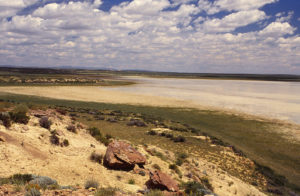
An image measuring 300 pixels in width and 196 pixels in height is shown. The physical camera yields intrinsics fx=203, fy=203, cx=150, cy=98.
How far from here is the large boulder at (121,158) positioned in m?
11.5

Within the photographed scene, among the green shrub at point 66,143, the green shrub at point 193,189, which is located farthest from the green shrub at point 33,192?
the green shrub at point 193,189

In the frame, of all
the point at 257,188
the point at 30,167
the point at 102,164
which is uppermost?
the point at 30,167

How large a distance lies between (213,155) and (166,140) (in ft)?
18.0

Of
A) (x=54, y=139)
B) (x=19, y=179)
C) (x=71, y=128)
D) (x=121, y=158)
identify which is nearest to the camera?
(x=19, y=179)

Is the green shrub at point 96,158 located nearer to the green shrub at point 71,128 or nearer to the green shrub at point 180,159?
the green shrub at point 71,128

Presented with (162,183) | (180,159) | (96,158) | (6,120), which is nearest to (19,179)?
(96,158)

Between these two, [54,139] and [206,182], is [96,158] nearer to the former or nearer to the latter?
[54,139]

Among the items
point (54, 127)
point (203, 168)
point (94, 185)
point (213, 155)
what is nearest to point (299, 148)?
point (213, 155)

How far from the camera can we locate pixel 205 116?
124 ft

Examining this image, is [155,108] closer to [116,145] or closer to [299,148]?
[299,148]

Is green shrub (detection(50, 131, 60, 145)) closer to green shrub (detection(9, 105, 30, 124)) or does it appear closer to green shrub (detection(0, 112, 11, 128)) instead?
green shrub (detection(9, 105, 30, 124))

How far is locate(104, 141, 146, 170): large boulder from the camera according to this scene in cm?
1151

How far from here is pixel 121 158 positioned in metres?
11.7

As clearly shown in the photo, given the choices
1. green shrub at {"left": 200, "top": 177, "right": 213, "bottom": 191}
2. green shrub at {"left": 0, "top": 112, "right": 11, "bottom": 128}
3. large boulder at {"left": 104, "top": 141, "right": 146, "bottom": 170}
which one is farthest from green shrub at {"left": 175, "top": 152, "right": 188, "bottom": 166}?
green shrub at {"left": 0, "top": 112, "right": 11, "bottom": 128}
